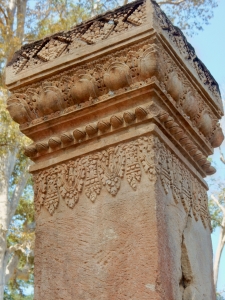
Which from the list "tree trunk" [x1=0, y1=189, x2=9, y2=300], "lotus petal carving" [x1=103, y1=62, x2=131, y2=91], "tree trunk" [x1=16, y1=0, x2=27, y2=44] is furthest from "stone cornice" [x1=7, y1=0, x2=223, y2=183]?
"tree trunk" [x1=16, y1=0, x2=27, y2=44]

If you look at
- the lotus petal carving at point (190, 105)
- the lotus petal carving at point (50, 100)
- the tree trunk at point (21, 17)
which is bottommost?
the lotus petal carving at point (190, 105)

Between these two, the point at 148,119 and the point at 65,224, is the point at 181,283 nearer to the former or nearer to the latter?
the point at 65,224

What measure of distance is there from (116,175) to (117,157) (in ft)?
0.22

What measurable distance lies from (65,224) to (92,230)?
0.42ft

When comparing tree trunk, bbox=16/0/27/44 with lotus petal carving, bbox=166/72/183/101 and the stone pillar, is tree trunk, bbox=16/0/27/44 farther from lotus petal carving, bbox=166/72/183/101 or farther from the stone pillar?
lotus petal carving, bbox=166/72/183/101

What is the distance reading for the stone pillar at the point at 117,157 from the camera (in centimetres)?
180

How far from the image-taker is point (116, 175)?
1.94 m

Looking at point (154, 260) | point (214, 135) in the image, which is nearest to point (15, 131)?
point (214, 135)

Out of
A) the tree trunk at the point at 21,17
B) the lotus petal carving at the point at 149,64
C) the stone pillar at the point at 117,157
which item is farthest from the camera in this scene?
the tree trunk at the point at 21,17

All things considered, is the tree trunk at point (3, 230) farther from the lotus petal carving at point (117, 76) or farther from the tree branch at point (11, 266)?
the lotus petal carving at point (117, 76)

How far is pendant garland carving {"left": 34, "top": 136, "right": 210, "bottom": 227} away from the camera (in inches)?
74.9

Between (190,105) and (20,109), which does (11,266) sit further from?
(190,105)

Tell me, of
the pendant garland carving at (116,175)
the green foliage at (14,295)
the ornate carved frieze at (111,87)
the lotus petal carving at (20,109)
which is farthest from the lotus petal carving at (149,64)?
the green foliage at (14,295)

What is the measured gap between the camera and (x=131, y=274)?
174 centimetres
